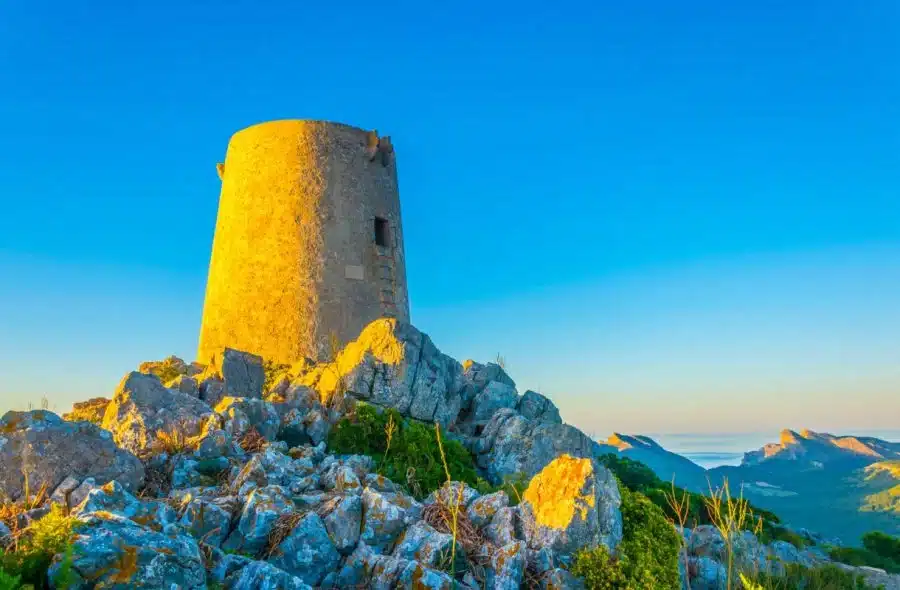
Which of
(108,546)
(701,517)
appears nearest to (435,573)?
(108,546)

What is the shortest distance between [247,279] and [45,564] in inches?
546

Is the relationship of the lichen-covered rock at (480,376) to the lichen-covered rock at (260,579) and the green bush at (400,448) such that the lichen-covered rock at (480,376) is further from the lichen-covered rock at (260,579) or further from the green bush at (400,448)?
the lichen-covered rock at (260,579)

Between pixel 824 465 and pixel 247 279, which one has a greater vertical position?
pixel 247 279

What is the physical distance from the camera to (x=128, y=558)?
671 cm

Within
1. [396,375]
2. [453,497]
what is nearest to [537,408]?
[396,375]

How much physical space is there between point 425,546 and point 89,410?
11092 millimetres

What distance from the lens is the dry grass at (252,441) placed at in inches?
494

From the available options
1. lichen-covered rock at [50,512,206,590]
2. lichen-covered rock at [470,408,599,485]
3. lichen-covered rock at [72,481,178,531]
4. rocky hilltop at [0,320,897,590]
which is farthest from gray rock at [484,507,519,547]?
lichen-covered rock at [470,408,599,485]

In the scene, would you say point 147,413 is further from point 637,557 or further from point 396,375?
point 637,557

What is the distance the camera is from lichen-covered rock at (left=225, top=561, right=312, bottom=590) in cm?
751

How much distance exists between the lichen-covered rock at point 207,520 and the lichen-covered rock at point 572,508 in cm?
361

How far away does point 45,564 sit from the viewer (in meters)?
6.70

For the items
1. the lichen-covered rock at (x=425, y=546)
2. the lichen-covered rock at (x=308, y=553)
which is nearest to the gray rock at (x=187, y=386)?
the lichen-covered rock at (x=308, y=553)

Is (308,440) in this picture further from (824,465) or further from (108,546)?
(824,465)
